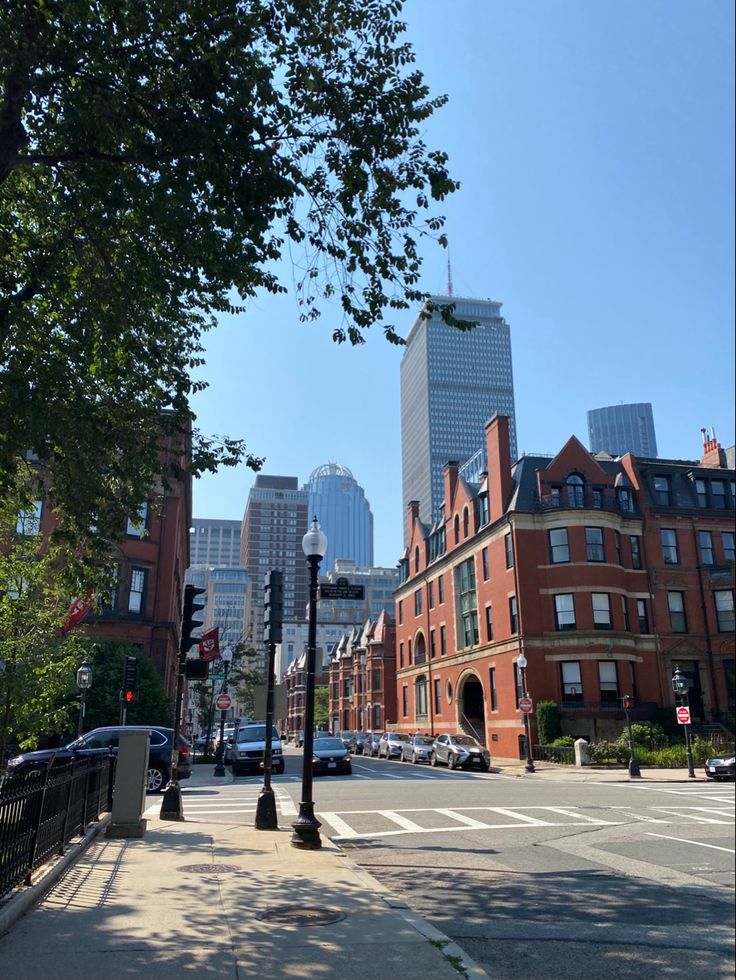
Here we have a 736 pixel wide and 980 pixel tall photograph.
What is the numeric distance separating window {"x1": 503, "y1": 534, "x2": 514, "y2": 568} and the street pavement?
99.3 ft

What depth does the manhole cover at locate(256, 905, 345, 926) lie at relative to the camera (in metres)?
6.77

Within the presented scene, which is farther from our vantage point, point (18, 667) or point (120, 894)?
point (18, 667)

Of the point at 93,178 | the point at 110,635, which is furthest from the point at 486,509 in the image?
the point at 93,178

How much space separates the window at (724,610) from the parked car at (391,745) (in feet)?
62.7

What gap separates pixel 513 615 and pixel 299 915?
1448 inches

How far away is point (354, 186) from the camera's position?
9.53 m

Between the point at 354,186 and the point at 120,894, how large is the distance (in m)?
8.43

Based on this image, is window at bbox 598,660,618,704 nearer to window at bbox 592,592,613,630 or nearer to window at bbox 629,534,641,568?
window at bbox 592,592,613,630

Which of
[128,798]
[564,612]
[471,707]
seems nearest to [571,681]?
[564,612]

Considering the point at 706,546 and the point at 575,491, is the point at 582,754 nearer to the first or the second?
the point at 575,491

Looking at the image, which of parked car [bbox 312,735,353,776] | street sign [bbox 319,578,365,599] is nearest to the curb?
street sign [bbox 319,578,365,599]

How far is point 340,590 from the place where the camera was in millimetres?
11961

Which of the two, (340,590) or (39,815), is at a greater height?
(340,590)

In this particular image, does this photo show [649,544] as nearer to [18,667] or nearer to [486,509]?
[486,509]
